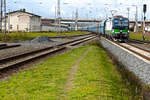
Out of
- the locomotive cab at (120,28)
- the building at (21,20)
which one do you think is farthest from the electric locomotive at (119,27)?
the building at (21,20)

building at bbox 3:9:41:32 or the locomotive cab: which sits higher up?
building at bbox 3:9:41:32

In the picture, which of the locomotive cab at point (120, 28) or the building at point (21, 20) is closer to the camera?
the locomotive cab at point (120, 28)

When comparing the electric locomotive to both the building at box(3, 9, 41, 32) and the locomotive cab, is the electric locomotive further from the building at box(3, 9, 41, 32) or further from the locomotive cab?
the building at box(3, 9, 41, 32)

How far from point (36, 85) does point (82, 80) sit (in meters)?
1.64

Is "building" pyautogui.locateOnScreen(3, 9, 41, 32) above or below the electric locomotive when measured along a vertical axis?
above

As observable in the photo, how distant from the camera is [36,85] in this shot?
7.34 meters

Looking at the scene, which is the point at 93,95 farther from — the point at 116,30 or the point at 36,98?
the point at 116,30

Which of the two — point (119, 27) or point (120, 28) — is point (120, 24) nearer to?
point (119, 27)

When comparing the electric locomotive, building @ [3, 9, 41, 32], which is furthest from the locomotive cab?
building @ [3, 9, 41, 32]

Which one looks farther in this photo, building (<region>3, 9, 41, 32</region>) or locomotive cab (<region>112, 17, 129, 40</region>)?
building (<region>3, 9, 41, 32</region>)

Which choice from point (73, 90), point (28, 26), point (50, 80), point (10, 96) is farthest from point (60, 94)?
point (28, 26)

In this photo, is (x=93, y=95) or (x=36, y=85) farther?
(x=36, y=85)

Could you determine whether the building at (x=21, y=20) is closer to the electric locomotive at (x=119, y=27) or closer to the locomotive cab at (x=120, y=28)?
the electric locomotive at (x=119, y=27)

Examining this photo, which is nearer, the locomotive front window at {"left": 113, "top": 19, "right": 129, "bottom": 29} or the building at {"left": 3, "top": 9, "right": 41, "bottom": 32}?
the locomotive front window at {"left": 113, "top": 19, "right": 129, "bottom": 29}
